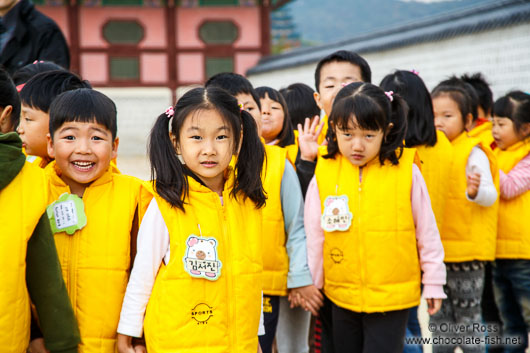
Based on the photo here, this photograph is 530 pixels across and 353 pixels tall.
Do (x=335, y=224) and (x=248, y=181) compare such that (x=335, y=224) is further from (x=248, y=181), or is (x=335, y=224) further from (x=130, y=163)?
(x=130, y=163)

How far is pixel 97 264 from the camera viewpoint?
1.88 m

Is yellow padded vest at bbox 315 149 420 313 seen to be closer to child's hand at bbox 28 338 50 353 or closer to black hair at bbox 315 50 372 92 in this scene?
black hair at bbox 315 50 372 92

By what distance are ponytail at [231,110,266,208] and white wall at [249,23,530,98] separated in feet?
17.0

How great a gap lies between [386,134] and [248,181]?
0.77 meters

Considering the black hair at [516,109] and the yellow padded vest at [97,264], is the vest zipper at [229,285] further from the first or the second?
the black hair at [516,109]

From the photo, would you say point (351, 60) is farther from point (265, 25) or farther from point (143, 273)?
point (265, 25)

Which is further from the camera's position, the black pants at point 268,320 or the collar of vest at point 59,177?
the black pants at point 268,320

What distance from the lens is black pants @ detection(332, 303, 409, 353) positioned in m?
2.31

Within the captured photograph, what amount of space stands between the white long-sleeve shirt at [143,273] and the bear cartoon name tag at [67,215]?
23cm

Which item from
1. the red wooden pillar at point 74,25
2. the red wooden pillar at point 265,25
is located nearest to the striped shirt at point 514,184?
the red wooden pillar at point 265,25

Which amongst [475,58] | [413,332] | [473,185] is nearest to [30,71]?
[473,185]

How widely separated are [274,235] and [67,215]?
0.94 metres

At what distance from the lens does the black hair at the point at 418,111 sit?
2.83 metres

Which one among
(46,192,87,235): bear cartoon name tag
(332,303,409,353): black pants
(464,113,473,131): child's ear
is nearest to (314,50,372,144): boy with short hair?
(464,113,473,131): child's ear
